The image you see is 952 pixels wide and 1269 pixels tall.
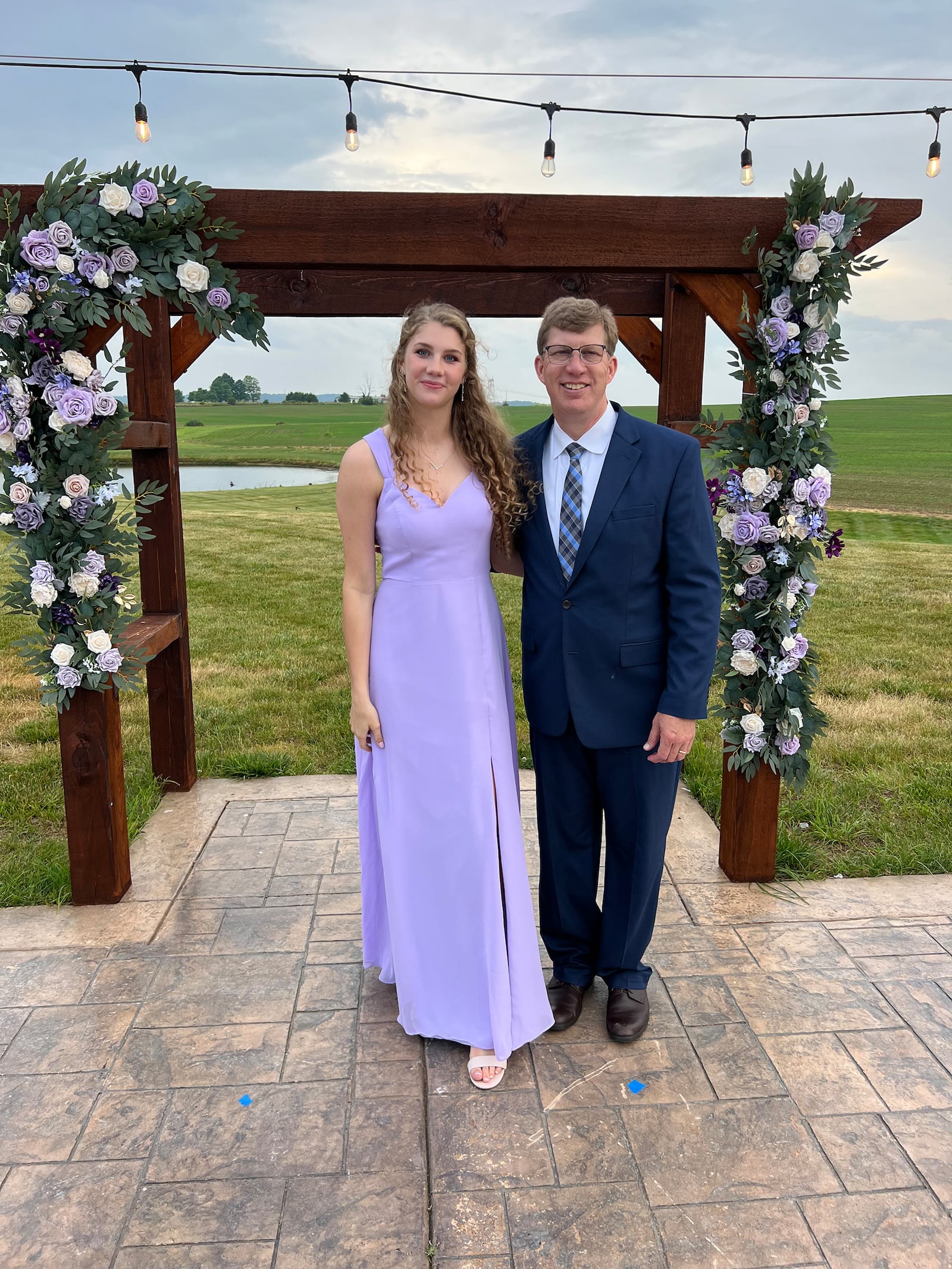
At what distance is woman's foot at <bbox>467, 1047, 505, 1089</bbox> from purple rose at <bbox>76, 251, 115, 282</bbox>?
9.06 ft

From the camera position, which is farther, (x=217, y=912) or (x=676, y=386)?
(x=676, y=386)

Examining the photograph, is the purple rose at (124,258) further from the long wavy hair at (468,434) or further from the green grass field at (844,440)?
the green grass field at (844,440)

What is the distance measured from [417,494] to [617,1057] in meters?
1.71

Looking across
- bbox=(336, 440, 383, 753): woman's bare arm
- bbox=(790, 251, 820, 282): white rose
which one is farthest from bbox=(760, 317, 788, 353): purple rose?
bbox=(336, 440, 383, 753): woman's bare arm

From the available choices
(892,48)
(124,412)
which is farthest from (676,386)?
(892,48)

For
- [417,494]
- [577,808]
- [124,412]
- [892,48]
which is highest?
[892,48]

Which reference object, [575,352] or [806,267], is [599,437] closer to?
[575,352]

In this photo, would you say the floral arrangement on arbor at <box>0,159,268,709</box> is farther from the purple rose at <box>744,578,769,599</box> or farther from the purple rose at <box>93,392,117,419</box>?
the purple rose at <box>744,578,769,599</box>

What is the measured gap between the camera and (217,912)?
11.4 ft

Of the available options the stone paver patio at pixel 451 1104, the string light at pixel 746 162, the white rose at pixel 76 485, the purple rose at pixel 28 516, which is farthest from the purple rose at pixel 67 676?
the string light at pixel 746 162

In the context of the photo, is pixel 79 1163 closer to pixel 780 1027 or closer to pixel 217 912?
pixel 217 912

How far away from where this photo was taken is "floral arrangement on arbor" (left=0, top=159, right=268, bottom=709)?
9.98 ft

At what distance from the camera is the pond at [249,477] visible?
29.3 metres

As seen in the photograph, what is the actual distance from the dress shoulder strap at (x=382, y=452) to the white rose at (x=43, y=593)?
1520 mm
